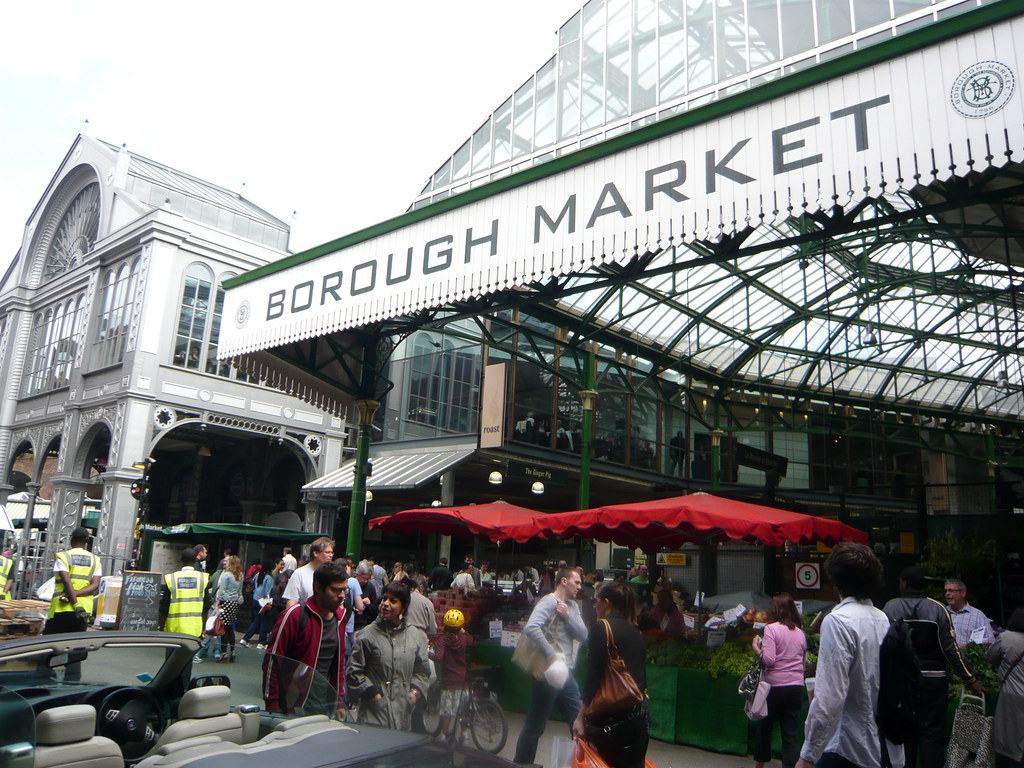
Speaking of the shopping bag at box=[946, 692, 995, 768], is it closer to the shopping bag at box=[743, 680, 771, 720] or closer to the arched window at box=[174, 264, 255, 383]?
the shopping bag at box=[743, 680, 771, 720]

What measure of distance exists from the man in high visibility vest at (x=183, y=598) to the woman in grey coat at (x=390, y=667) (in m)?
4.95

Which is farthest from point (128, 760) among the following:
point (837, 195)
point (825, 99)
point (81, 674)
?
point (825, 99)

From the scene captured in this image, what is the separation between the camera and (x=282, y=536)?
18.4 m

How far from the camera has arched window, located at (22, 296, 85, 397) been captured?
Answer: 27766mm

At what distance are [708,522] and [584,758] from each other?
5637 mm

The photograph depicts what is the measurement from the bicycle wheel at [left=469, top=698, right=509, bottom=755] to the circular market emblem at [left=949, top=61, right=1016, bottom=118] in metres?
6.83

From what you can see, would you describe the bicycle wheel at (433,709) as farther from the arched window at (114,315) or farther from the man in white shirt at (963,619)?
the arched window at (114,315)

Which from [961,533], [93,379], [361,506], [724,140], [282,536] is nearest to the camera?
[724,140]

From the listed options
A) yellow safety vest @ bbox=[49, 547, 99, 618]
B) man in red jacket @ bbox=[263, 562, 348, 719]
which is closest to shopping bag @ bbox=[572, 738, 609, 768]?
man in red jacket @ bbox=[263, 562, 348, 719]

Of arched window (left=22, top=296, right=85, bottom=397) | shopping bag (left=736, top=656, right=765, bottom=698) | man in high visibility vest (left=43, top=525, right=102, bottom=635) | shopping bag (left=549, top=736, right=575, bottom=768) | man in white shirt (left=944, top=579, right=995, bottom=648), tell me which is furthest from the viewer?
arched window (left=22, top=296, right=85, bottom=397)

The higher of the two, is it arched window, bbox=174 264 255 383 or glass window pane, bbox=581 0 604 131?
glass window pane, bbox=581 0 604 131

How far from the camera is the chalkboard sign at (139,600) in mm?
13828

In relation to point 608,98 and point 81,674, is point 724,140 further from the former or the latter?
point 608,98

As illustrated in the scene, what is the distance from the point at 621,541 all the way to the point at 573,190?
23.8 ft
